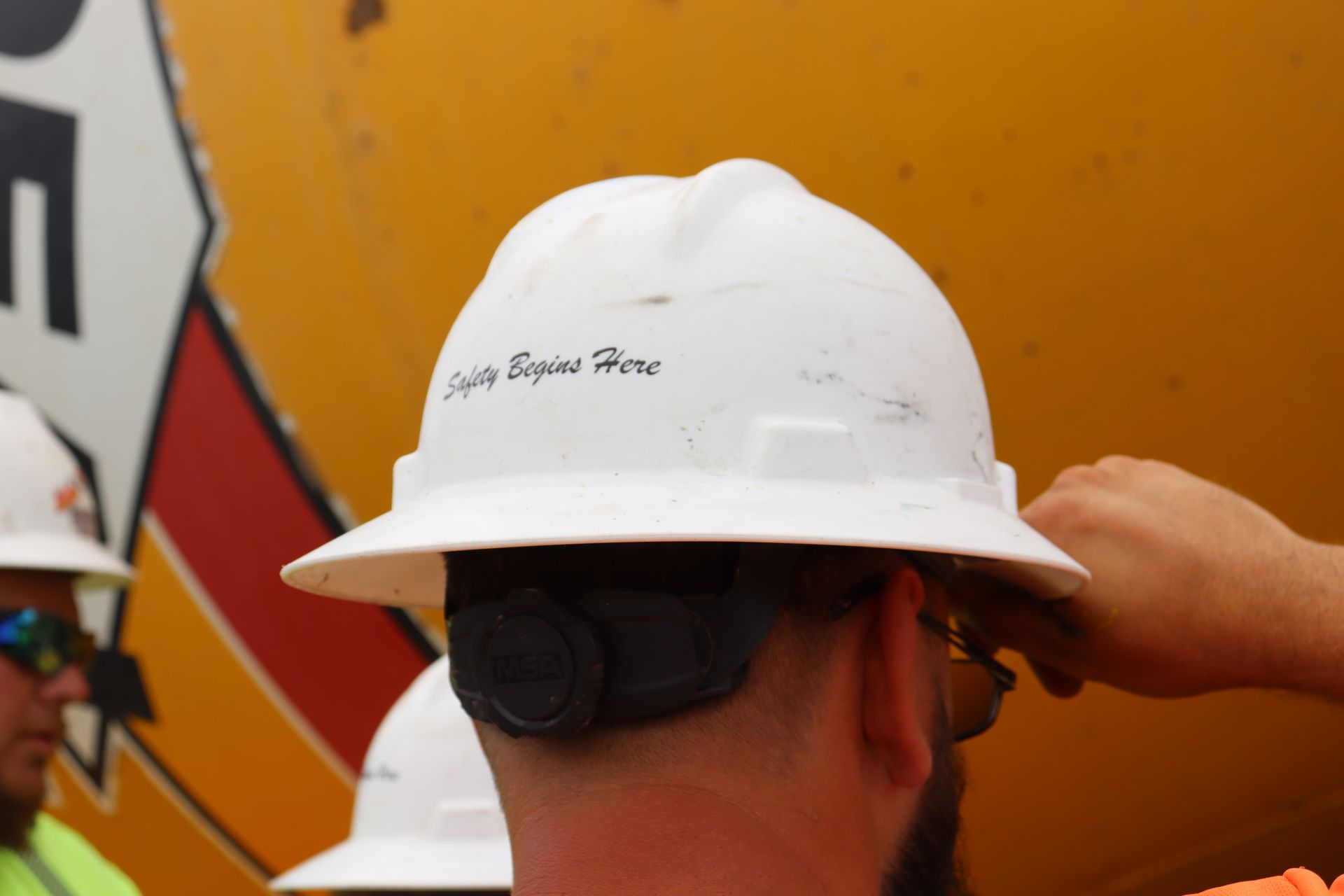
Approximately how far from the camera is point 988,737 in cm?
276

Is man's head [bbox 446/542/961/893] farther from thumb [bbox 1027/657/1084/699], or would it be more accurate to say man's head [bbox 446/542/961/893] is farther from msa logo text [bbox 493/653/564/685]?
thumb [bbox 1027/657/1084/699]

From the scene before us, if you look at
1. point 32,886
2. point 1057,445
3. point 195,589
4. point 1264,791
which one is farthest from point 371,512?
point 1264,791

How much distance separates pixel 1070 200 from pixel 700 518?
147 cm

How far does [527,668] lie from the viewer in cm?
144

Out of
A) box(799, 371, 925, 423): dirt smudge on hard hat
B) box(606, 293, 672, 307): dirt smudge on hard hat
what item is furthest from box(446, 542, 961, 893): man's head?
box(606, 293, 672, 307): dirt smudge on hard hat

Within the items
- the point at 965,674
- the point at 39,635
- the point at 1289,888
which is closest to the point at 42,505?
the point at 39,635

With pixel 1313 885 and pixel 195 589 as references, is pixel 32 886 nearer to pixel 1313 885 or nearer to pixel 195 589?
pixel 195 589

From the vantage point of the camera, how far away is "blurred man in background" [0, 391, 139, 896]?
356 centimetres

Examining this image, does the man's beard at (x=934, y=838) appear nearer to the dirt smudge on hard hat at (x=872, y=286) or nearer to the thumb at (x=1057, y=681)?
the thumb at (x=1057, y=681)

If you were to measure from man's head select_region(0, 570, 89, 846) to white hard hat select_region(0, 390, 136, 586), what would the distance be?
0.08 metres

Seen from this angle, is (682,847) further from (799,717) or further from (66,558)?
(66,558)

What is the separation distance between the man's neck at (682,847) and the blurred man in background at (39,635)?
8.69 ft

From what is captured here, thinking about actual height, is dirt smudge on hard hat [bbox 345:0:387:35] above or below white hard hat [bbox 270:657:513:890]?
above

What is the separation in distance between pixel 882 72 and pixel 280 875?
271 cm
